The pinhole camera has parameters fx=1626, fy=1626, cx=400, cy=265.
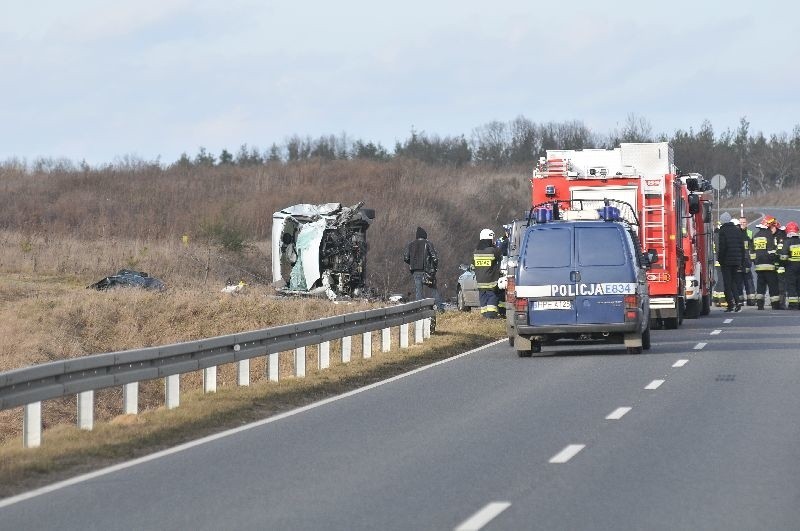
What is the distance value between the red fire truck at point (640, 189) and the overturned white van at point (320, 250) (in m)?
12.0

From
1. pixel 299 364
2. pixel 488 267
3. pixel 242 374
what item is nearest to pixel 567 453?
pixel 242 374

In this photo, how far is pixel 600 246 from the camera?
22797 millimetres

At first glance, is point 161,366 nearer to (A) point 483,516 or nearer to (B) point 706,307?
(A) point 483,516

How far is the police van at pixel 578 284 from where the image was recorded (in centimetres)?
2252

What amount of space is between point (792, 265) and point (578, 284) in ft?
50.9

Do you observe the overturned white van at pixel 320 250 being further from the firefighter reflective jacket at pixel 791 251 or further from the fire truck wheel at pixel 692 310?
the firefighter reflective jacket at pixel 791 251

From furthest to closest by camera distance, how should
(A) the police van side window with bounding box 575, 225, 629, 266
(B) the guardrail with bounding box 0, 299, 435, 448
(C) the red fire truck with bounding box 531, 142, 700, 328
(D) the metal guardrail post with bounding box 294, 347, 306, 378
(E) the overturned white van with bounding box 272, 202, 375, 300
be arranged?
(E) the overturned white van with bounding box 272, 202, 375, 300, (C) the red fire truck with bounding box 531, 142, 700, 328, (A) the police van side window with bounding box 575, 225, 629, 266, (D) the metal guardrail post with bounding box 294, 347, 306, 378, (B) the guardrail with bounding box 0, 299, 435, 448

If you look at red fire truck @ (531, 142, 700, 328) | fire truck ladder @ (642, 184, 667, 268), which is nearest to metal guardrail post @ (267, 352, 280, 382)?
red fire truck @ (531, 142, 700, 328)

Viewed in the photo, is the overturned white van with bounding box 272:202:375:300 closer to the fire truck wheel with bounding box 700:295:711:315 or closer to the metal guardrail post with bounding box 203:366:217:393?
the fire truck wheel with bounding box 700:295:711:315

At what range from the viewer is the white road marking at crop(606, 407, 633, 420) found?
14.8 meters

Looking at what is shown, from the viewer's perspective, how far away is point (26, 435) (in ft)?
43.4

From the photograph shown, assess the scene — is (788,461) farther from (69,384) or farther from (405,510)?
(69,384)

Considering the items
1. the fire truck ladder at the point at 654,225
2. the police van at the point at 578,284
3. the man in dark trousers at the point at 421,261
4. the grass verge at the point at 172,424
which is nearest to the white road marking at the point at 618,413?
the grass verge at the point at 172,424

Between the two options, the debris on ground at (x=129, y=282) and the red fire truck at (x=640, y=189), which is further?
the debris on ground at (x=129, y=282)
